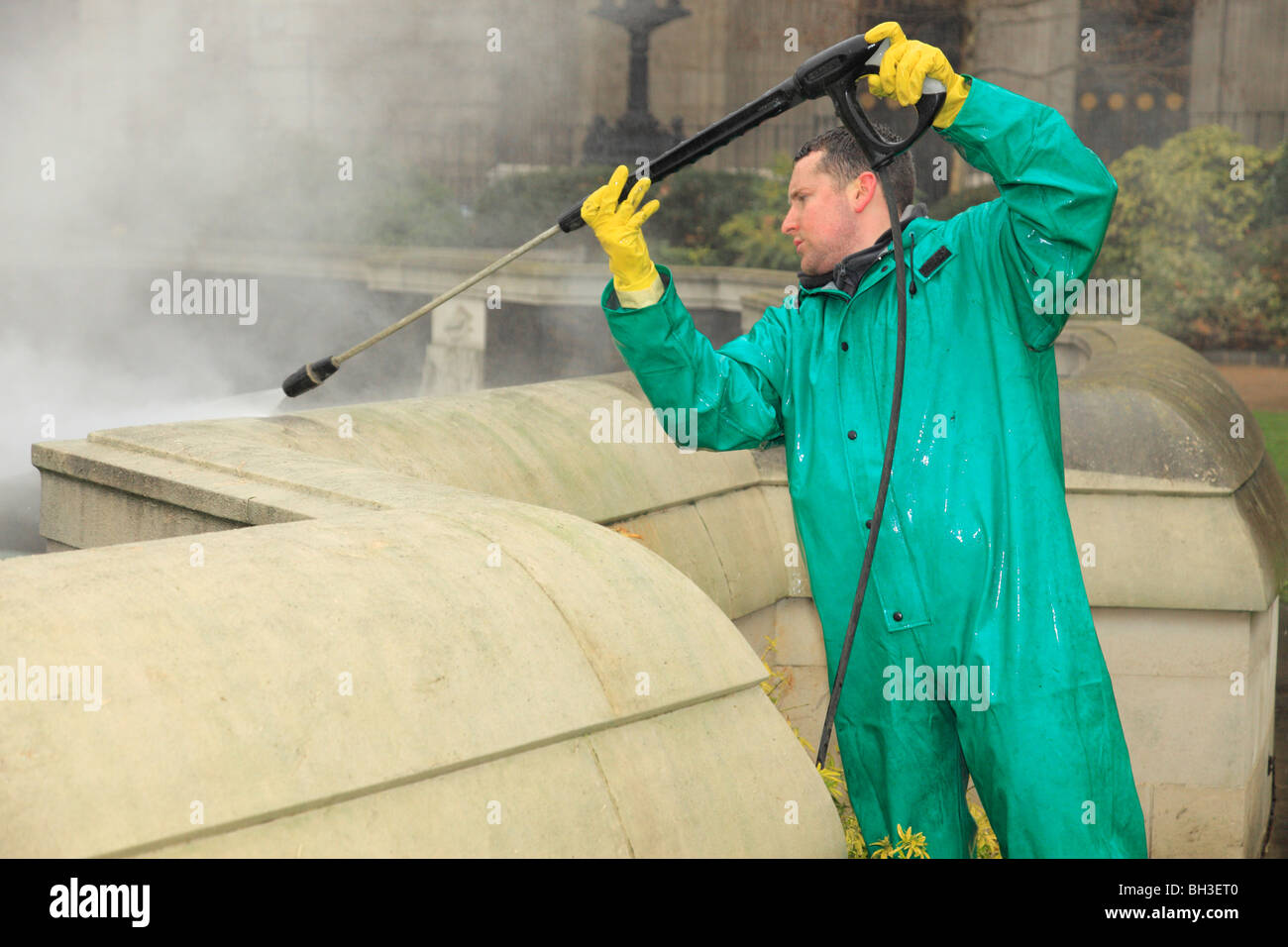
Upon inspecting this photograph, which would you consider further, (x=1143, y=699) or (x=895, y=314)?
(x=1143, y=699)

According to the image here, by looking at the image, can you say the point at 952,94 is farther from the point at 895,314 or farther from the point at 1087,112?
A: the point at 1087,112

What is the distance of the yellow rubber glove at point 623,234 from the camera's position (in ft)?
7.09

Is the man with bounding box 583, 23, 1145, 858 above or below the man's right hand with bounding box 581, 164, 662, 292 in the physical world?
below

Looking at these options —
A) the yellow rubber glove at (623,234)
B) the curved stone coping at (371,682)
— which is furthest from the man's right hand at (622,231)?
the curved stone coping at (371,682)

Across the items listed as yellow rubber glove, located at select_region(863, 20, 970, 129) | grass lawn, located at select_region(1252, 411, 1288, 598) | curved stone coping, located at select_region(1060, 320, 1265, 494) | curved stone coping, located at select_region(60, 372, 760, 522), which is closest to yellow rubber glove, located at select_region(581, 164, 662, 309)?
yellow rubber glove, located at select_region(863, 20, 970, 129)

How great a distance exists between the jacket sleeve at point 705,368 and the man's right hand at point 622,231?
0.04 m

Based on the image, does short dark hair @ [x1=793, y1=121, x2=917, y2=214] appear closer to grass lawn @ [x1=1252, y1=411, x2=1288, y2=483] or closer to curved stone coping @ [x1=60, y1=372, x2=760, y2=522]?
curved stone coping @ [x1=60, y1=372, x2=760, y2=522]

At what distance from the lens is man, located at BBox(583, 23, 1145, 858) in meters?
2.07

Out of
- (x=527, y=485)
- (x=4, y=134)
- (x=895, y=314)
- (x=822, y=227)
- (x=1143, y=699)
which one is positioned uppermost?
(x=4, y=134)

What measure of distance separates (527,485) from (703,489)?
24.4 inches

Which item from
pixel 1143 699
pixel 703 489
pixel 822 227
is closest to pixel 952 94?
pixel 822 227

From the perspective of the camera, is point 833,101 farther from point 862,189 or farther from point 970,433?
point 970,433

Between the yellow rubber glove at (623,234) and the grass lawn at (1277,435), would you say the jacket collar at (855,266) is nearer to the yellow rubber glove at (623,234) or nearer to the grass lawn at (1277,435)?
the yellow rubber glove at (623,234)

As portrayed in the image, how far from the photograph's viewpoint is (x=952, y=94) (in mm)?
2037
